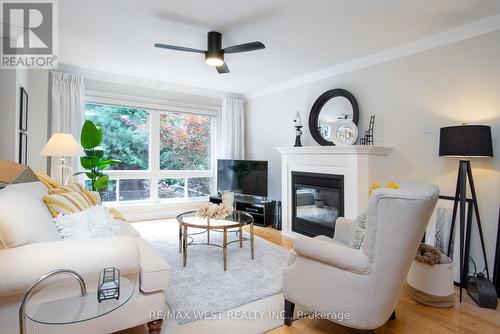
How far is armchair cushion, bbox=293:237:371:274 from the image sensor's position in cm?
153

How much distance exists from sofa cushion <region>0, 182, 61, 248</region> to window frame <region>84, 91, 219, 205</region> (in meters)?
3.05

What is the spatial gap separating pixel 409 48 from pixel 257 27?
1725 mm

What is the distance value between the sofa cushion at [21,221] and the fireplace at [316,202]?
2927 mm

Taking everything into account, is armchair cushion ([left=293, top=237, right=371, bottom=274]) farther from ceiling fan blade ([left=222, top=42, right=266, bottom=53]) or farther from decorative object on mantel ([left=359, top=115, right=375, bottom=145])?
decorative object on mantel ([left=359, top=115, right=375, bottom=145])

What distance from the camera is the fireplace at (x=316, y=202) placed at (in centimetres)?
353

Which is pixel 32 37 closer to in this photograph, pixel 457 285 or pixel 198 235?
pixel 198 235

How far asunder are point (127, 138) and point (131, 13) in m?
2.64

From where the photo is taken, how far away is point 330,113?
389 cm

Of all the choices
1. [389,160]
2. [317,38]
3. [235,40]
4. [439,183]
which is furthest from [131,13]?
[439,183]

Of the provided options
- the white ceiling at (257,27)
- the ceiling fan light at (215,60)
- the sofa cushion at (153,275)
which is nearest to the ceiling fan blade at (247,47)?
the ceiling fan light at (215,60)

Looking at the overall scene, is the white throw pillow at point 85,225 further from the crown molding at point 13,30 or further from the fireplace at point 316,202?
the fireplace at point 316,202

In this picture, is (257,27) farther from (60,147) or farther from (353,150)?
(60,147)

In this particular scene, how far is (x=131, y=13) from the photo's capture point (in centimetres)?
248

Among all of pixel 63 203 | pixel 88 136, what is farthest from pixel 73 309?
pixel 88 136
